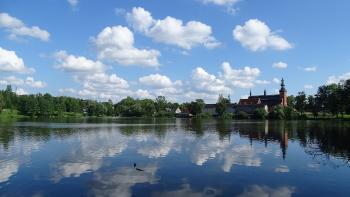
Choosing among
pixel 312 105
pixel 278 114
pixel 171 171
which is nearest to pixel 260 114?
pixel 278 114

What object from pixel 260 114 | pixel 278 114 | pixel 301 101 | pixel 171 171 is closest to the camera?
pixel 171 171

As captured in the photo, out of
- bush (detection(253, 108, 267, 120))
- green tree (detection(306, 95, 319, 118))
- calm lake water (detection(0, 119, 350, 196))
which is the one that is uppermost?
green tree (detection(306, 95, 319, 118))

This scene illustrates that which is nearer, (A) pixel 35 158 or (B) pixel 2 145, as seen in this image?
(A) pixel 35 158

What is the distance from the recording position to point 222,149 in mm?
41312

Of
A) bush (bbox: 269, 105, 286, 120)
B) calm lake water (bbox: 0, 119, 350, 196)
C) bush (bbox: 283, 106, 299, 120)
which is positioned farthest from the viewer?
bush (bbox: 283, 106, 299, 120)

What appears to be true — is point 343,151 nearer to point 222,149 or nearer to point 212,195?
point 222,149

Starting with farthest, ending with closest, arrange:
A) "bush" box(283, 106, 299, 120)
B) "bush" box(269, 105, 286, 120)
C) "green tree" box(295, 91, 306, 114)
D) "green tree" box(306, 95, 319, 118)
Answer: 1. "green tree" box(295, 91, 306, 114)
2. "green tree" box(306, 95, 319, 118)
3. "bush" box(283, 106, 299, 120)
4. "bush" box(269, 105, 286, 120)

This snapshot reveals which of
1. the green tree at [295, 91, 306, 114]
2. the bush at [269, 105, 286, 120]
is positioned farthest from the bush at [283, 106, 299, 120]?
the green tree at [295, 91, 306, 114]

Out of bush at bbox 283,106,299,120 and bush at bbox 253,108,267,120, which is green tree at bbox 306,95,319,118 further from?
bush at bbox 253,108,267,120

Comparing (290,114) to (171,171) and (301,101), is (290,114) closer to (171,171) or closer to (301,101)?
(301,101)

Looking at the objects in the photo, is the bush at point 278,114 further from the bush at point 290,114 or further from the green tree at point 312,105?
the green tree at point 312,105

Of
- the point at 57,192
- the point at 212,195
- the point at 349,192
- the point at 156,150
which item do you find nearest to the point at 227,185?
the point at 212,195

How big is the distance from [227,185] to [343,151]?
23.4 m

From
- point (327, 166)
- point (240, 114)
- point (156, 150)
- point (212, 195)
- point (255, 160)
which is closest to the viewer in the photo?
point (212, 195)
